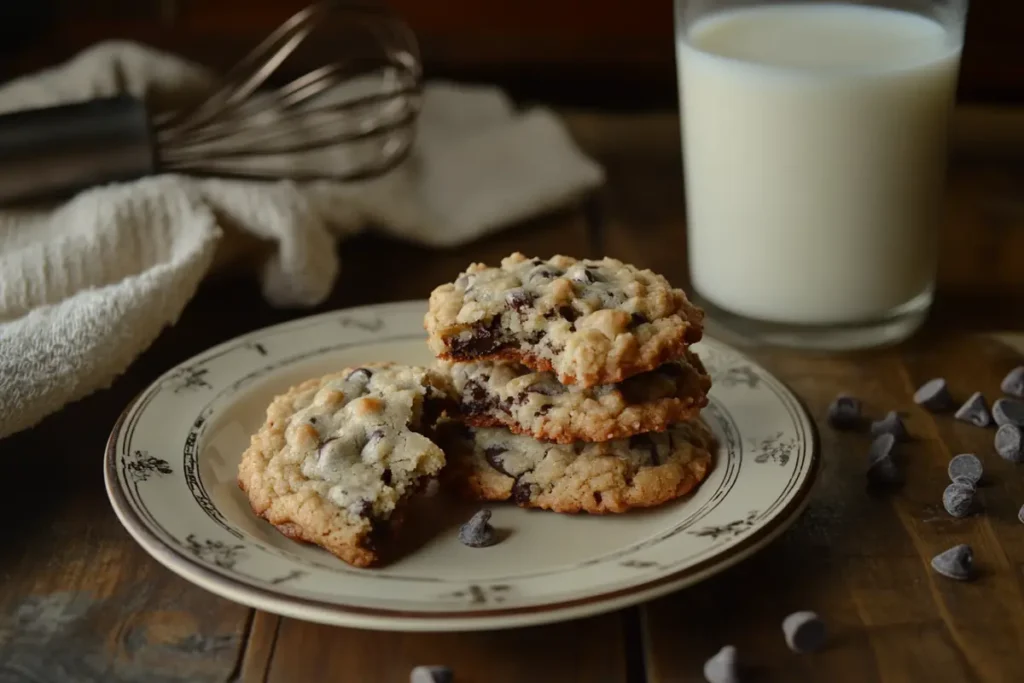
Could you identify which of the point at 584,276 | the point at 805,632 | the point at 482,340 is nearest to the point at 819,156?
the point at 584,276

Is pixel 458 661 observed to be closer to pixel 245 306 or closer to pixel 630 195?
pixel 245 306

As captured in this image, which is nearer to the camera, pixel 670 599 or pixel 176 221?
pixel 670 599

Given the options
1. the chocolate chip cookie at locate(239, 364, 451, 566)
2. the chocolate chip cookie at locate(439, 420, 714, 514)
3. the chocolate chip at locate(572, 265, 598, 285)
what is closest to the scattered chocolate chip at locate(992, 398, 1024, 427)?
the chocolate chip cookie at locate(439, 420, 714, 514)

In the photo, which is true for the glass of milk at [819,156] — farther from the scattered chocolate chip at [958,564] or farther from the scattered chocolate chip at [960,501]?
the scattered chocolate chip at [958,564]

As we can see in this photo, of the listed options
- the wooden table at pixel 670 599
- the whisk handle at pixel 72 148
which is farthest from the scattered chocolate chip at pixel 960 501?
the whisk handle at pixel 72 148

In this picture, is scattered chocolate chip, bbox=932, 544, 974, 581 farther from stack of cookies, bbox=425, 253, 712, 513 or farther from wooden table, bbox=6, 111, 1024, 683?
stack of cookies, bbox=425, 253, 712, 513

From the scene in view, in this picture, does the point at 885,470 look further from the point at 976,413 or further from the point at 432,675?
the point at 432,675
